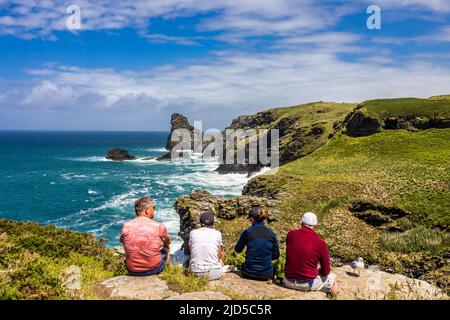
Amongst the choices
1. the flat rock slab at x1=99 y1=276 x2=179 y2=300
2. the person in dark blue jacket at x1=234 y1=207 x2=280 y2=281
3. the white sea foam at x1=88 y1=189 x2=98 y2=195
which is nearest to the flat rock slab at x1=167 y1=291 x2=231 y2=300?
the flat rock slab at x1=99 y1=276 x2=179 y2=300

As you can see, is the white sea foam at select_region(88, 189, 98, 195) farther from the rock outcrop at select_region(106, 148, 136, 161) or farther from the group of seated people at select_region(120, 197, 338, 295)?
the group of seated people at select_region(120, 197, 338, 295)

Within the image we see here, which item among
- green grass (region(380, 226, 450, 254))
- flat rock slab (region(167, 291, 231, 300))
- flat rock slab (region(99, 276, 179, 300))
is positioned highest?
flat rock slab (region(167, 291, 231, 300))

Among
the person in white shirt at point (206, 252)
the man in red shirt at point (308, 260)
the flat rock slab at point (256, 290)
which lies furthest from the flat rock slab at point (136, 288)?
the man in red shirt at point (308, 260)

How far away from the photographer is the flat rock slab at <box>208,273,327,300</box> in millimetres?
9578

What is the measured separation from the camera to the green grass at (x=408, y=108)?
74037mm

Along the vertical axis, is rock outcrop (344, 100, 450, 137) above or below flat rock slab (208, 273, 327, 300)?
above

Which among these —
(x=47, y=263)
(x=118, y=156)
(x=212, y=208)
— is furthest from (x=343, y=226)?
(x=118, y=156)

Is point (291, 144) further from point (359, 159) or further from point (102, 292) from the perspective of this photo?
point (102, 292)

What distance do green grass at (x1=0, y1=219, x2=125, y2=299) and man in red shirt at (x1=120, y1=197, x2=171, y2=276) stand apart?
1.25 metres

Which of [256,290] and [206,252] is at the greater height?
[206,252]

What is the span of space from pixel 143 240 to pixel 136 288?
4.66 feet

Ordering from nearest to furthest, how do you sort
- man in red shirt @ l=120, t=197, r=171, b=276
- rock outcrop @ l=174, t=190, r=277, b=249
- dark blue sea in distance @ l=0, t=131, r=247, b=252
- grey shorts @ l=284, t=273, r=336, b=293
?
grey shorts @ l=284, t=273, r=336, b=293 → man in red shirt @ l=120, t=197, r=171, b=276 → rock outcrop @ l=174, t=190, r=277, b=249 → dark blue sea in distance @ l=0, t=131, r=247, b=252

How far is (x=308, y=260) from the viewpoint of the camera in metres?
10.1

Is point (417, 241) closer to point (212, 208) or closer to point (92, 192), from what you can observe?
point (212, 208)
